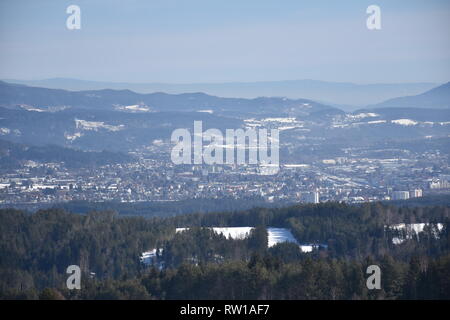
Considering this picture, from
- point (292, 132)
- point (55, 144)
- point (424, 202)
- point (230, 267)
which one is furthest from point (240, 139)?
point (230, 267)

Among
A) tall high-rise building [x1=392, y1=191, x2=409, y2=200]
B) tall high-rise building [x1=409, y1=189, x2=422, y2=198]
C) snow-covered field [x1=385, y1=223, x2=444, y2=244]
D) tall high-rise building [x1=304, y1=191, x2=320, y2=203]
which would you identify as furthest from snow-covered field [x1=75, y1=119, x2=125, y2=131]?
snow-covered field [x1=385, y1=223, x2=444, y2=244]

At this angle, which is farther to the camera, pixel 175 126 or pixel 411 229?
pixel 175 126

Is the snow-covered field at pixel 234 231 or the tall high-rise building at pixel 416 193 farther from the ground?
the snow-covered field at pixel 234 231

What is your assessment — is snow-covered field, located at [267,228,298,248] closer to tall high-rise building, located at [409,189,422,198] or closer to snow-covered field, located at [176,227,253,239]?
snow-covered field, located at [176,227,253,239]

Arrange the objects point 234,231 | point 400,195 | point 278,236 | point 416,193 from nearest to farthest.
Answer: point 278,236
point 234,231
point 400,195
point 416,193

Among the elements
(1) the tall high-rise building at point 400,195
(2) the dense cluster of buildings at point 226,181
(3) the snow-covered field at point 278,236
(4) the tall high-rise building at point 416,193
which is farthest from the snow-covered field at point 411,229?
(4) the tall high-rise building at point 416,193

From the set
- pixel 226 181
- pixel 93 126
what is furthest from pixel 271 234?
pixel 93 126

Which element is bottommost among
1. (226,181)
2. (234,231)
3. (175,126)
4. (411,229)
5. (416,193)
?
(226,181)

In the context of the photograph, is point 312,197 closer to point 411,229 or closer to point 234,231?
point 234,231

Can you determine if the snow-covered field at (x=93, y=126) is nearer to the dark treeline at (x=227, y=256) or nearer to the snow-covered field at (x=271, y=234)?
the dark treeline at (x=227, y=256)
